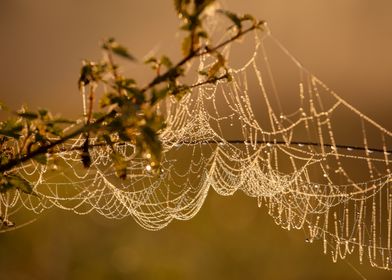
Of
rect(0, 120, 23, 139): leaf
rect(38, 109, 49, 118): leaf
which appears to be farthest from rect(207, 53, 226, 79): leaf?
rect(0, 120, 23, 139): leaf

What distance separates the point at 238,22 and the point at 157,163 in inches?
16.5

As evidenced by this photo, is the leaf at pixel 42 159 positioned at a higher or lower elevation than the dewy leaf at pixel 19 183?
higher

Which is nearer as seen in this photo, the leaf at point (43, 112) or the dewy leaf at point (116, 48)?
the dewy leaf at point (116, 48)

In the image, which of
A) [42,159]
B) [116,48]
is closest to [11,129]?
[42,159]

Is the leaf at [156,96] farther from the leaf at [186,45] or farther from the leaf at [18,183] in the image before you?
the leaf at [18,183]

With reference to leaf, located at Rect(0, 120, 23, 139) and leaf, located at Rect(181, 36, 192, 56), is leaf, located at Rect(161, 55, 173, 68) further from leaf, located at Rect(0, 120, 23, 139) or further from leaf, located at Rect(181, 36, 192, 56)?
leaf, located at Rect(0, 120, 23, 139)

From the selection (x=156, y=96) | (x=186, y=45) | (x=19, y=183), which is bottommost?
(x=19, y=183)

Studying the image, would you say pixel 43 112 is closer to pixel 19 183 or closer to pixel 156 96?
pixel 19 183

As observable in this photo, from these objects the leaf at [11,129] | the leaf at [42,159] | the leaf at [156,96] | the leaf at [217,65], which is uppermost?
the leaf at [217,65]

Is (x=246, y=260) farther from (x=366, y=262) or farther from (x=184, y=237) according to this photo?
(x=366, y=262)

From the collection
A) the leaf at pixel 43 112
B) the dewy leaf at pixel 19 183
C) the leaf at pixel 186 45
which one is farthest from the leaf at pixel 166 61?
the dewy leaf at pixel 19 183

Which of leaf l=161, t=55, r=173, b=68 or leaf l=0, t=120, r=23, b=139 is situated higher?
leaf l=161, t=55, r=173, b=68

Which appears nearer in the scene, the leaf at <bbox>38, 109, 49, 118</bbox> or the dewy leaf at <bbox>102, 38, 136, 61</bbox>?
the dewy leaf at <bbox>102, 38, 136, 61</bbox>

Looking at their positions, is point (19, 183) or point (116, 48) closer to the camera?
point (116, 48)
